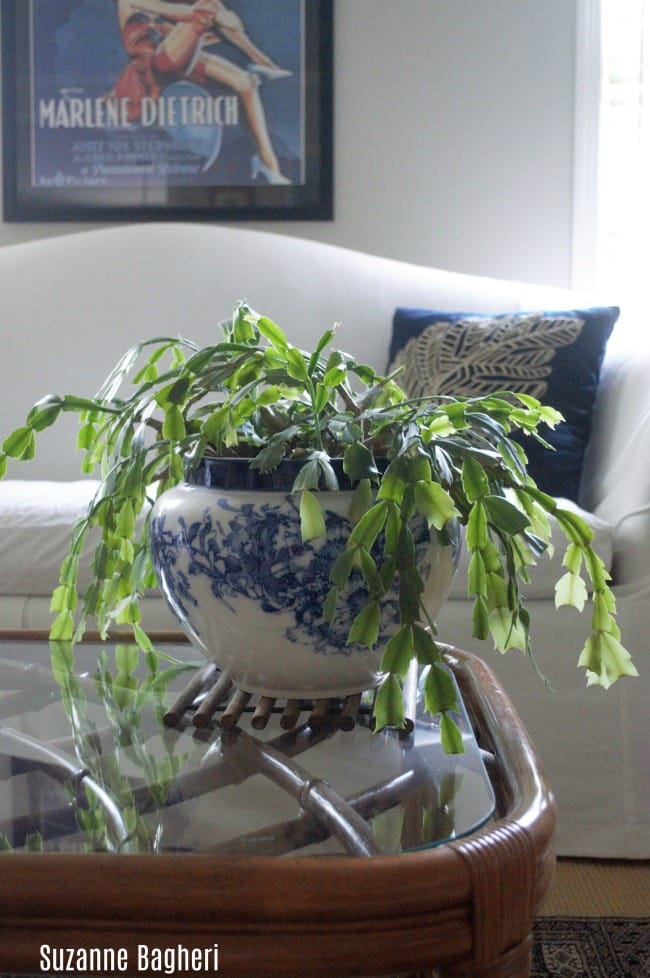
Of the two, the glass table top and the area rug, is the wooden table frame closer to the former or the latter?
the glass table top

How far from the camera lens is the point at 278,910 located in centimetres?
49

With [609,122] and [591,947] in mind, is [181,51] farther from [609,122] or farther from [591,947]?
[591,947]

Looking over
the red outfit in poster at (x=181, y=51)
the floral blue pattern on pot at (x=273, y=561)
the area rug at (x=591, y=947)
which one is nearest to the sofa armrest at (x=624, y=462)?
the area rug at (x=591, y=947)

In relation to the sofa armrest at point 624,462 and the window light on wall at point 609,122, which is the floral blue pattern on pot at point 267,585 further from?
the window light on wall at point 609,122

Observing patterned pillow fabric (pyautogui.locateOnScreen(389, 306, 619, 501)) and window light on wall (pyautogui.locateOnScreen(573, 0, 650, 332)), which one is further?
window light on wall (pyautogui.locateOnScreen(573, 0, 650, 332))

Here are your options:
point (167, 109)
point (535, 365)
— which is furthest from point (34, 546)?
point (167, 109)

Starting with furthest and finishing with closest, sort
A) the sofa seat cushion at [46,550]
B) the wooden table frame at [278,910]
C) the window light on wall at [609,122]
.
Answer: the window light on wall at [609,122]
the sofa seat cushion at [46,550]
the wooden table frame at [278,910]

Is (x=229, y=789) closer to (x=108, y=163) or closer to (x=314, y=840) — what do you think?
(x=314, y=840)

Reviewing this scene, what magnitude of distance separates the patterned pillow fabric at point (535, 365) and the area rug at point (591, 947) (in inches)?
33.4

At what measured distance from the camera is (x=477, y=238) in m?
2.80

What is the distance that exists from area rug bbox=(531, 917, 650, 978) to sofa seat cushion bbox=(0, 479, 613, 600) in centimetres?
49

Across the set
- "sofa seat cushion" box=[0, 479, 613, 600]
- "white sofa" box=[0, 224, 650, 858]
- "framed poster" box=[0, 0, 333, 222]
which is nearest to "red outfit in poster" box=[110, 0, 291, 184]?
"framed poster" box=[0, 0, 333, 222]

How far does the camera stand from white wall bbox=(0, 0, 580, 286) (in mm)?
2791

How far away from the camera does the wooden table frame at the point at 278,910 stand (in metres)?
0.49
